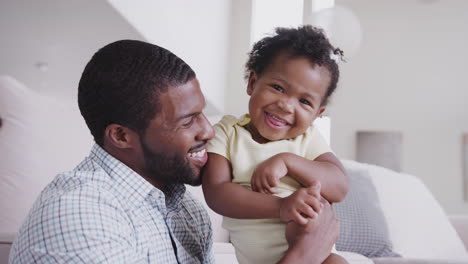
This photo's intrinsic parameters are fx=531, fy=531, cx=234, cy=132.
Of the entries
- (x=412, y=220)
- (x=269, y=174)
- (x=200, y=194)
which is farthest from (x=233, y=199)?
(x=412, y=220)

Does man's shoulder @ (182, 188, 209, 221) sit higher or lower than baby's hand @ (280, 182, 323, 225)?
lower

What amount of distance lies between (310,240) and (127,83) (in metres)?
0.45

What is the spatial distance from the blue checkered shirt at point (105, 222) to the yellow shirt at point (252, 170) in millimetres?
104

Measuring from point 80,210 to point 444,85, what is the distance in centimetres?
479

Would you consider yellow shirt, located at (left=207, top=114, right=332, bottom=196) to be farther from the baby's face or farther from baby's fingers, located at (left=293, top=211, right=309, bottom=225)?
baby's fingers, located at (left=293, top=211, right=309, bottom=225)

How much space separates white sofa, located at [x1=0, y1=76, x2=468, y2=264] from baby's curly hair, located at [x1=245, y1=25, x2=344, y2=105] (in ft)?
1.98

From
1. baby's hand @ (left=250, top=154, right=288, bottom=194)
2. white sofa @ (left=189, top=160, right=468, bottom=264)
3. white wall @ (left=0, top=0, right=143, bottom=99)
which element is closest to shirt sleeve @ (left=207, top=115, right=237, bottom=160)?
baby's hand @ (left=250, top=154, right=288, bottom=194)

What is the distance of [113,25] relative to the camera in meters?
2.13

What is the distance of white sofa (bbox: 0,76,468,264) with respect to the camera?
148 centimetres

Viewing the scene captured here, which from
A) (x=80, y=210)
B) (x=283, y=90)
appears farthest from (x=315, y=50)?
(x=80, y=210)

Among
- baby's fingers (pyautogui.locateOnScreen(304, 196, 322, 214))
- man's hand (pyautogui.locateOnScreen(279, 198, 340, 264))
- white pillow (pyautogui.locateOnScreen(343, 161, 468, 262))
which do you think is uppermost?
baby's fingers (pyautogui.locateOnScreen(304, 196, 322, 214))

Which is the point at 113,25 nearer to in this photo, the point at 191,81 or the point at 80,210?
the point at 191,81

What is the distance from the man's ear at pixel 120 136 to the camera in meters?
1.00

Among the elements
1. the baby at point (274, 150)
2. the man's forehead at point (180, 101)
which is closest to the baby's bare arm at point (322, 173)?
the baby at point (274, 150)
